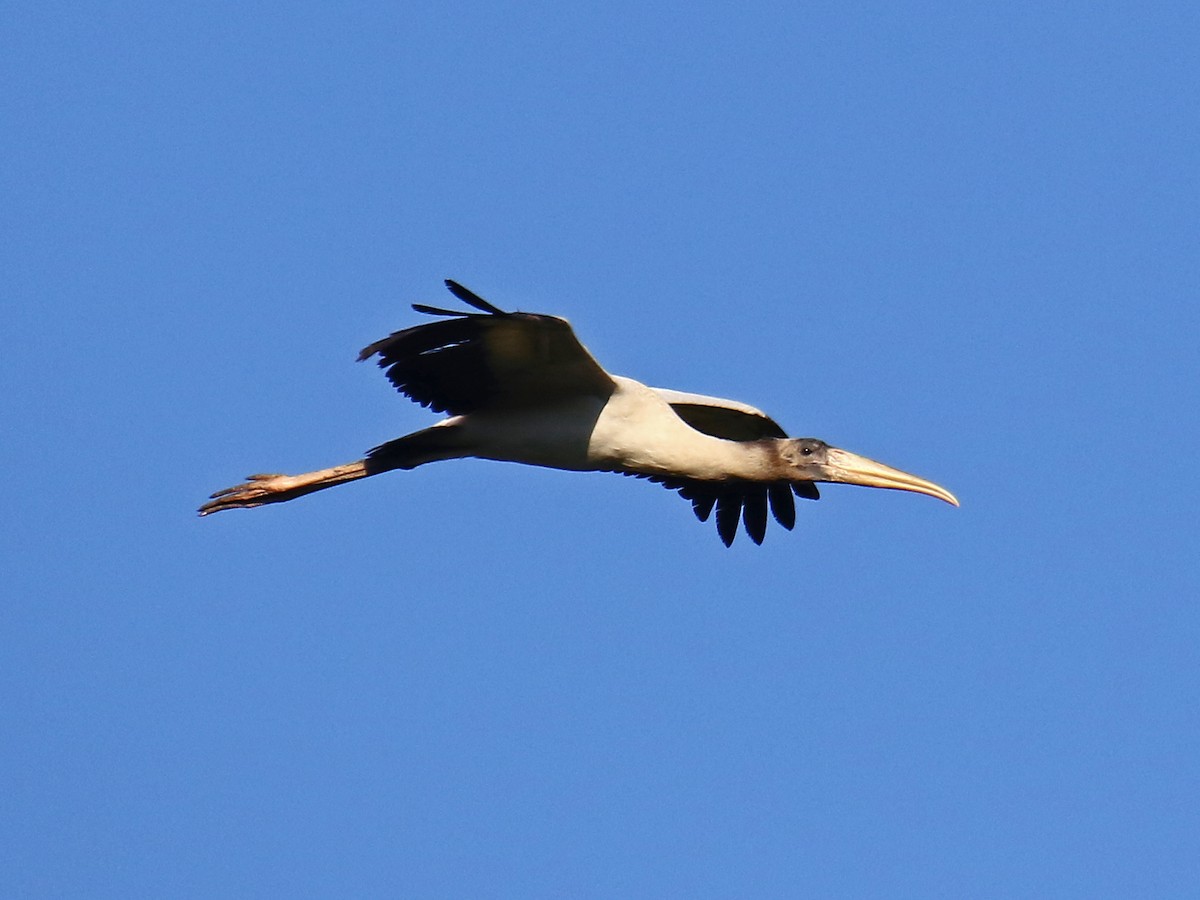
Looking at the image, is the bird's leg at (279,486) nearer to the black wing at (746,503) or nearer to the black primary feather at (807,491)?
the black wing at (746,503)

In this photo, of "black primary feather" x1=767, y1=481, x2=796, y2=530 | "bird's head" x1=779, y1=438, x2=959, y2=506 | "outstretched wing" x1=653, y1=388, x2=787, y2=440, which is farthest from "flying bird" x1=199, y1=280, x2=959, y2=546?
"black primary feather" x1=767, y1=481, x2=796, y2=530

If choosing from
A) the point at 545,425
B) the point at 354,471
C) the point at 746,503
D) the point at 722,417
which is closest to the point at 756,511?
the point at 746,503

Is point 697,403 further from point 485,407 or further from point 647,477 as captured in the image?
point 485,407

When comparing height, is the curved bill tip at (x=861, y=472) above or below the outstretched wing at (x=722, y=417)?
below

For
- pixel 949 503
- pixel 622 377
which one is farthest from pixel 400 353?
pixel 949 503

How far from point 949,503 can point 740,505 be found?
8.52 feet

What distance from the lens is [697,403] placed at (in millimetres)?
15852

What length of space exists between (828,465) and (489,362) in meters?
2.67

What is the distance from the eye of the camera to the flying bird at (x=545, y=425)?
1362cm

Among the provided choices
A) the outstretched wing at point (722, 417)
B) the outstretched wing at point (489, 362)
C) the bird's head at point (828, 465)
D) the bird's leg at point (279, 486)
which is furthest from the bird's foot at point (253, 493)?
the bird's head at point (828, 465)

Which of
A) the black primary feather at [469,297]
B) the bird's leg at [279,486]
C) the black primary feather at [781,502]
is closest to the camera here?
the black primary feather at [469,297]

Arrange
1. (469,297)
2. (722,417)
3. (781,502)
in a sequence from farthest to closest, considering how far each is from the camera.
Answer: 1. (781,502)
2. (722,417)
3. (469,297)

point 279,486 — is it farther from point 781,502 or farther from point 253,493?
point 781,502

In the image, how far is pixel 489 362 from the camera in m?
14.0
